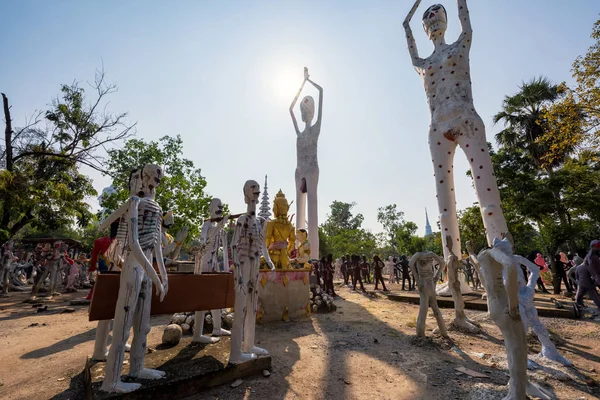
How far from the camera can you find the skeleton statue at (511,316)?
2631 mm

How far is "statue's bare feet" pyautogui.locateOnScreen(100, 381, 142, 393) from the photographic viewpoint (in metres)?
2.64

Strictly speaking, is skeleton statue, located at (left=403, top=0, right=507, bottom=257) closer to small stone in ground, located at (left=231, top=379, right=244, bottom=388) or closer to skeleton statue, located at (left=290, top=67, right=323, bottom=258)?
skeleton statue, located at (left=290, top=67, right=323, bottom=258)

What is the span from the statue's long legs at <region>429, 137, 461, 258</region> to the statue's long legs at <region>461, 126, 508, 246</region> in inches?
22.8

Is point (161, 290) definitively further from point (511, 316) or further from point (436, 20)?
point (436, 20)

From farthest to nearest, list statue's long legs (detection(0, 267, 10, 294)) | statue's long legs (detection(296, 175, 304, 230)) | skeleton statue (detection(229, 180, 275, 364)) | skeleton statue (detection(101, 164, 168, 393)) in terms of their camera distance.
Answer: statue's long legs (detection(296, 175, 304, 230))
statue's long legs (detection(0, 267, 10, 294))
skeleton statue (detection(229, 180, 275, 364))
skeleton statue (detection(101, 164, 168, 393))

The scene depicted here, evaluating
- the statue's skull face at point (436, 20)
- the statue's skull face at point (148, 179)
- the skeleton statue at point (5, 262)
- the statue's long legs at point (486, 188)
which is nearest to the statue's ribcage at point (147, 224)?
the statue's skull face at point (148, 179)

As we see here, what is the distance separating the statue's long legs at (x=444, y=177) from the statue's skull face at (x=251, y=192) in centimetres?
659

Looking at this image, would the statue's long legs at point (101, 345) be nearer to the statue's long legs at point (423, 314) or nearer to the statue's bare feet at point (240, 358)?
the statue's bare feet at point (240, 358)

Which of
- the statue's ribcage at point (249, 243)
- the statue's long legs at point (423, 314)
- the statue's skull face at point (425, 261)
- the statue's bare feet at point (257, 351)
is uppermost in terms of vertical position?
the statue's ribcage at point (249, 243)

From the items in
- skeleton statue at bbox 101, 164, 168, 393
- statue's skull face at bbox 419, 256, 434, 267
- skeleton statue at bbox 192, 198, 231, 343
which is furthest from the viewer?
statue's skull face at bbox 419, 256, 434, 267

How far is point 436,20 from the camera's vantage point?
9.44 m

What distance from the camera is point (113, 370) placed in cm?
272

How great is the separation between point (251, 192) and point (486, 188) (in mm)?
6867

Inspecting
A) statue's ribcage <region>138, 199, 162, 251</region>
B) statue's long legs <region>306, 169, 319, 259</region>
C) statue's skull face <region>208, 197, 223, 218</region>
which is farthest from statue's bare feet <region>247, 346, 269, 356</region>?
statue's long legs <region>306, 169, 319, 259</region>
